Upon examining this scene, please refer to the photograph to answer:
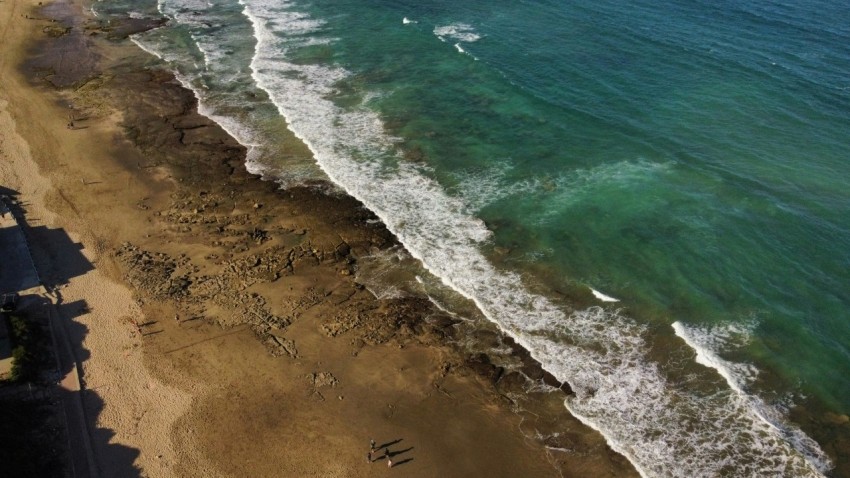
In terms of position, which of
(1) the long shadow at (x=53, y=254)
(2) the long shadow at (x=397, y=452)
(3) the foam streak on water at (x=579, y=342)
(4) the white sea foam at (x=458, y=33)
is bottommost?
(2) the long shadow at (x=397, y=452)

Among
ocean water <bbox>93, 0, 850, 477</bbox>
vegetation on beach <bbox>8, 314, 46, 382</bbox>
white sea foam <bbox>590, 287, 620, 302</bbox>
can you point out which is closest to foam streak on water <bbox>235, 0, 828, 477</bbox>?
ocean water <bbox>93, 0, 850, 477</bbox>

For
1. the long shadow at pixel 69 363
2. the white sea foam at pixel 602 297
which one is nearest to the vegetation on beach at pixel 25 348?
the long shadow at pixel 69 363

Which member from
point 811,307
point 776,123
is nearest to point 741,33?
point 776,123

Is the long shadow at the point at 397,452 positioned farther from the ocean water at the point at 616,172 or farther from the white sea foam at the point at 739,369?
the white sea foam at the point at 739,369

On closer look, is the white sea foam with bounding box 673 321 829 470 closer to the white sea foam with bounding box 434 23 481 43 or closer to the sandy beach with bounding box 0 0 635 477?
the sandy beach with bounding box 0 0 635 477

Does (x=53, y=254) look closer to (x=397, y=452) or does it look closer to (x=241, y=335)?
(x=241, y=335)

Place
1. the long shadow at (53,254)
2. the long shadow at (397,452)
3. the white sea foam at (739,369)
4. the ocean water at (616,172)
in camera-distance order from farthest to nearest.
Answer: the long shadow at (53,254)
the ocean water at (616,172)
the white sea foam at (739,369)
the long shadow at (397,452)
